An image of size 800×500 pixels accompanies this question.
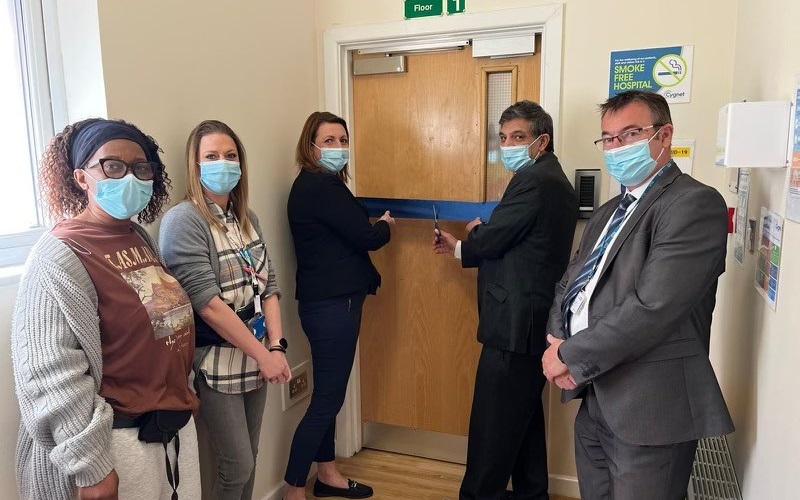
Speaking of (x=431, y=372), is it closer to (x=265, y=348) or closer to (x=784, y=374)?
(x=265, y=348)

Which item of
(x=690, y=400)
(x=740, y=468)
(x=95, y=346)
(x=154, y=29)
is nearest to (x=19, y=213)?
(x=95, y=346)

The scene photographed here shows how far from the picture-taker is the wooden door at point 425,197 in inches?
99.5

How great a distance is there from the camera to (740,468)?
156 cm

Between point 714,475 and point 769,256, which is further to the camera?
point 714,475

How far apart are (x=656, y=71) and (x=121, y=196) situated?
1909mm

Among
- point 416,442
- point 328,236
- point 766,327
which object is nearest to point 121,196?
point 328,236

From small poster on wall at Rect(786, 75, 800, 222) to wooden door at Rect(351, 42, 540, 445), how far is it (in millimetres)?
1315

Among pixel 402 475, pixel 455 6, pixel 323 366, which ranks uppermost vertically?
pixel 455 6

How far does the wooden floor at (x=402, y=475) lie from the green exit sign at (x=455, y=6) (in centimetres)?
213

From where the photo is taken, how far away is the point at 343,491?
252cm

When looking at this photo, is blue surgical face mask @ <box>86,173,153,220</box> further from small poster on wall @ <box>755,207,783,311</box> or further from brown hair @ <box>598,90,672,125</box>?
small poster on wall @ <box>755,207,783,311</box>

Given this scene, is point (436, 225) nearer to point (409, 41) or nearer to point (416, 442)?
point (409, 41)

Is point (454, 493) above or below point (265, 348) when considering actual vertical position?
below

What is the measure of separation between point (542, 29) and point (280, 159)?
1.21 meters
